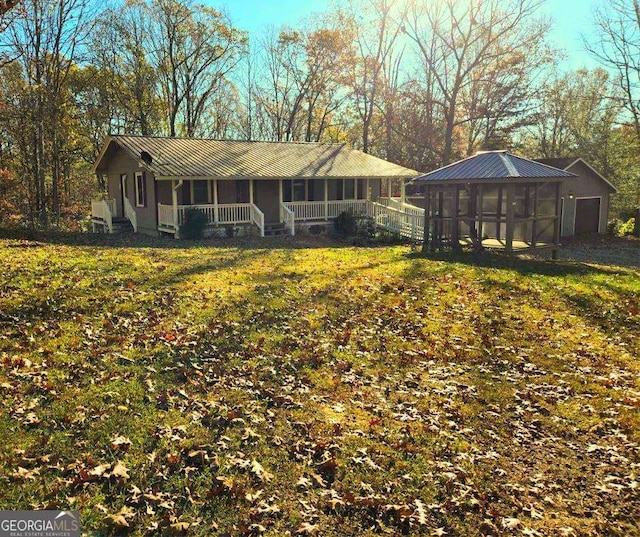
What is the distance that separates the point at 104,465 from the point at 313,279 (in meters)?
7.80

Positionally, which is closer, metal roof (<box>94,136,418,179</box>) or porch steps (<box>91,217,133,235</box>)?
metal roof (<box>94,136,418,179</box>)

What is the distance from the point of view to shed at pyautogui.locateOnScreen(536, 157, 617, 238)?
26719 millimetres

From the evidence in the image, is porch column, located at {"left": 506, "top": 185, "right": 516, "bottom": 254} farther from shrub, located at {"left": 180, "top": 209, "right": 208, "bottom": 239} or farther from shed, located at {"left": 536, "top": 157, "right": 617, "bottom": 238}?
shed, located at {"left": 536, "top": 157, "right": 617, "bottom": 238}

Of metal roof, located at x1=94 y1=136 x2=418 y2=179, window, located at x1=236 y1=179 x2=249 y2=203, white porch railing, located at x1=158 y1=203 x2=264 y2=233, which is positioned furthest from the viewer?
window, located at x1=236 y1=179 x2=249 y2=203

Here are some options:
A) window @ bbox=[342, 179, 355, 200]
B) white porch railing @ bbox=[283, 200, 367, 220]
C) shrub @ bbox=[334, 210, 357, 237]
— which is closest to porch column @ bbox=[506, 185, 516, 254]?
shrub @ bbox=[334, 210, 357, 237]

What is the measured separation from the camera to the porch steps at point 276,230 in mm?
22703

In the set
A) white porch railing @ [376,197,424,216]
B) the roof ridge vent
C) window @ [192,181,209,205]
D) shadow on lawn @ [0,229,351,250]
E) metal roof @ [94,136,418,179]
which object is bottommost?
shadow on lawn @ [0,229,351,250]

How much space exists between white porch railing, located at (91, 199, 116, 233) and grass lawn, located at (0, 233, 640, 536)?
44.6 ft

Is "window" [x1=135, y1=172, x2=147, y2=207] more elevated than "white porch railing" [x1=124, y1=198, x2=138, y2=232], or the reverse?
"window" [x1=135, y1=172, x2=147, y2=207]

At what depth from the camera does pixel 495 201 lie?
20125 millimetres

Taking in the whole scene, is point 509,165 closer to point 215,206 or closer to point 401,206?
point 401,206

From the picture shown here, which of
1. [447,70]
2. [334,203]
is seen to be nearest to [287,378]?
[334,203]

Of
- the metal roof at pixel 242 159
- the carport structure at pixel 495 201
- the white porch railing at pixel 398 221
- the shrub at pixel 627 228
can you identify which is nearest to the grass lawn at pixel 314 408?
the carport structure at pixel 495 201

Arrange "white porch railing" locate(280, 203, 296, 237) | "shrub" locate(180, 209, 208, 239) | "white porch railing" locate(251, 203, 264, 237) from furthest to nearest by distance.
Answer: "white porch railing" locate(280, 203, 296, 237) < "white porch railing" locate(251, 203, 264, 237) < "shrub" locate(180, 209, 208, 239)
